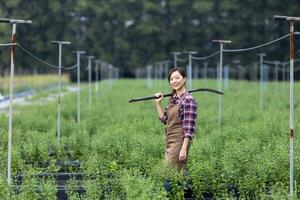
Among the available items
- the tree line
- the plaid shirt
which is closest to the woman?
the plaid shirt

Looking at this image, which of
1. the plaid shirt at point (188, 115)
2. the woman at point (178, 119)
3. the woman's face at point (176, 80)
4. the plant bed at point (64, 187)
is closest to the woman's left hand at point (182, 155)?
the woman at point (178, 119)

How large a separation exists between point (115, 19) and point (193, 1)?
22.6 ft

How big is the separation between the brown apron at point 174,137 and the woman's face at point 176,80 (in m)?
0.10

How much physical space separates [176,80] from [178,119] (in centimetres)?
37

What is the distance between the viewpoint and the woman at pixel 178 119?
245 inches

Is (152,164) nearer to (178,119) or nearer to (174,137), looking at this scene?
(174,137)

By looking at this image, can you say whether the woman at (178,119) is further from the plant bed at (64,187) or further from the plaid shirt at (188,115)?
the plant bed at (64,187)

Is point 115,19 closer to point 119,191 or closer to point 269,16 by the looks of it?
point 269,16

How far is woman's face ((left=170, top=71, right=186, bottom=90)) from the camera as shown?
20.5 feet

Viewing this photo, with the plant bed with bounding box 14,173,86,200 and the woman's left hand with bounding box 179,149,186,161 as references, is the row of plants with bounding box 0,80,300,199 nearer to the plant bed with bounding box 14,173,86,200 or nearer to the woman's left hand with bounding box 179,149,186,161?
the plant bed with bounding box 14,173,86,200

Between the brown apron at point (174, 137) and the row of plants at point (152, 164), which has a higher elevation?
the brown apron at point (174, 137)

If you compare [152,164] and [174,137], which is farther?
[152,164]

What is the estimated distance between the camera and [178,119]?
6.34 m

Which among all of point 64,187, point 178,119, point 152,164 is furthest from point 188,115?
point 64,187
